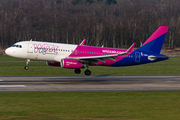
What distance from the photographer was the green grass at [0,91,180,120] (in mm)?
15969

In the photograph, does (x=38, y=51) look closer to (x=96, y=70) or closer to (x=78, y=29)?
(x=96, y=70)

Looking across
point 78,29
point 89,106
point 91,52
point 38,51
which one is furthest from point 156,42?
point 78,29

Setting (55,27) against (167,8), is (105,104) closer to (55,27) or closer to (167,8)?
(55,27)

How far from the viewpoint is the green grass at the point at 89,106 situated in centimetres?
1597

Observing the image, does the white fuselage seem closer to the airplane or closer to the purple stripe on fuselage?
the airplane

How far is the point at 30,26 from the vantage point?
443ft

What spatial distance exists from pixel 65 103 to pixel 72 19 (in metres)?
129

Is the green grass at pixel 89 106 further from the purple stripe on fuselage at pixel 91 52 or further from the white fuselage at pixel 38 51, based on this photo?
the purple stripe on fuselage at pixel 91 52

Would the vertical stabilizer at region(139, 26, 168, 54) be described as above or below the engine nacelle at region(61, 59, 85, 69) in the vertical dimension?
above

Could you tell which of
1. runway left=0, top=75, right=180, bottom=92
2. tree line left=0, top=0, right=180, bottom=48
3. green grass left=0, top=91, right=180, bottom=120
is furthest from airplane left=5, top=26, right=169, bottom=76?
tree line left=0, top=0, right=180, bottom=48

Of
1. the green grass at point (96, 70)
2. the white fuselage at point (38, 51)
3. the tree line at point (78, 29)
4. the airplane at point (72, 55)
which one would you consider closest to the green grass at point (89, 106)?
→ the airplane at point (72, 55)

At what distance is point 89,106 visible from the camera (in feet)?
61.9

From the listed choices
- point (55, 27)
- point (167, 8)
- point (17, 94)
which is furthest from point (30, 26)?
point (17, 94)

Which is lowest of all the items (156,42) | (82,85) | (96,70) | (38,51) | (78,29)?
(82,85)
